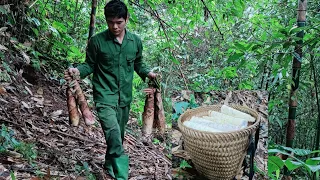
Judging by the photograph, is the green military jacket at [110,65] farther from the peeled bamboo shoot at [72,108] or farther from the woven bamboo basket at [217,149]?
the woven bamboo basket at [217,149]

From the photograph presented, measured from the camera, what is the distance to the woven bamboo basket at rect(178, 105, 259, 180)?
1.50 meters

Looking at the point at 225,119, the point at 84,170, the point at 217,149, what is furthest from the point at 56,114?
the point at 217,149

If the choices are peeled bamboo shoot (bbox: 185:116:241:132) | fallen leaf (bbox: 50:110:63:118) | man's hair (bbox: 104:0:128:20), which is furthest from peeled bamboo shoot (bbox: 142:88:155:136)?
fallen leaf (bbox: 50:110:63:118)

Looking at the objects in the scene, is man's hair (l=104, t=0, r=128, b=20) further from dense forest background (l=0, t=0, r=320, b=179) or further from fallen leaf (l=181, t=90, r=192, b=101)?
dense forest background (l=0, t=0, r=320, b=179)

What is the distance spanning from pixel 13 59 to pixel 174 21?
5.61 feet

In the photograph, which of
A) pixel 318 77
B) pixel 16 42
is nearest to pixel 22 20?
pixel 16 42

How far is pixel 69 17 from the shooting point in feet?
13.1

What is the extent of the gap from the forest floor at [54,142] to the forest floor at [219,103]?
0.66 meters

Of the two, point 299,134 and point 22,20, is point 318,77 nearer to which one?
point 299,134

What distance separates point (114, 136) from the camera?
206 centimetres

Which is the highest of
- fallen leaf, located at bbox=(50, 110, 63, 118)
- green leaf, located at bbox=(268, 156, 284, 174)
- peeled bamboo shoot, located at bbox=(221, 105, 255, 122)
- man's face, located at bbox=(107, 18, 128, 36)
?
man's face, located at bbox=(107, 18, 128, 36)

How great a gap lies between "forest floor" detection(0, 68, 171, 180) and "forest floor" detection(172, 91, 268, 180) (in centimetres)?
66

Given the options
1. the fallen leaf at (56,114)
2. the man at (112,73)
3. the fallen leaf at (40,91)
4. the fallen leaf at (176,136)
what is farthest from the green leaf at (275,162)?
the fallen leaf at (40,91)

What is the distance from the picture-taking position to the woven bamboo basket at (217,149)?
1.50 m
